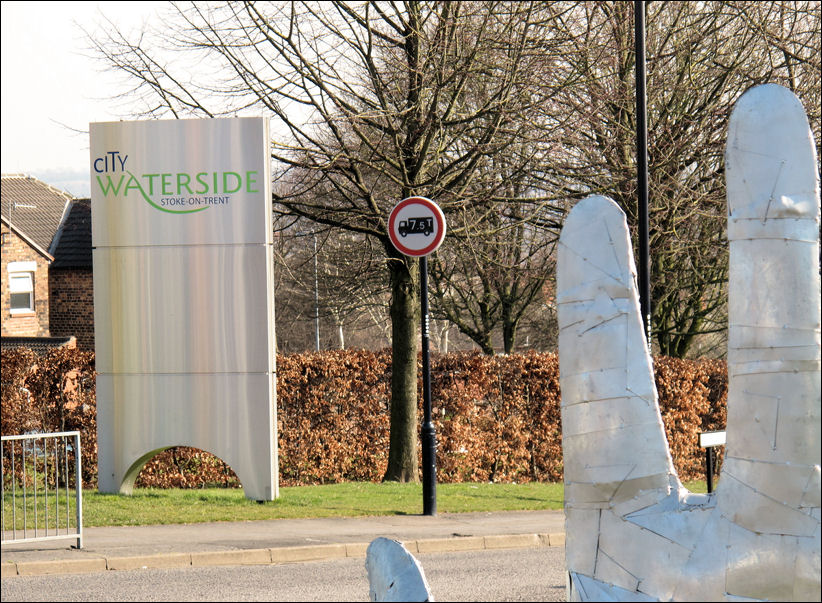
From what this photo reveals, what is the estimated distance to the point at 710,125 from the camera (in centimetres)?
1933

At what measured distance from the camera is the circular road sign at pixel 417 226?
12.4 m

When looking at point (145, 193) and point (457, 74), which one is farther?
point (457, 74)

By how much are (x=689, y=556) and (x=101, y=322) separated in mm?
12312

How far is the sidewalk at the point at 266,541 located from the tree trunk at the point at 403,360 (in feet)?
9.72

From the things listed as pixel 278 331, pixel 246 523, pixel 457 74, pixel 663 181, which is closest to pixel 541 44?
pixel 457 74

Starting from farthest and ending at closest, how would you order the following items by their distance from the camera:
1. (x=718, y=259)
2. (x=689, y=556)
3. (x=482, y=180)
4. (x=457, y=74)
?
1. (x=718, y=259)
2. (x=482, y=180)
3. (x=457, y=74)
4. (x=689, y=556)

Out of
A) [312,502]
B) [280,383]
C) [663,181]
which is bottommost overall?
[312,502]

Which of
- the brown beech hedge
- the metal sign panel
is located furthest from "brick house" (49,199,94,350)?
the metal sign panel

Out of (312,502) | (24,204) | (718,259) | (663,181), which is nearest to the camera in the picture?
(312,502)

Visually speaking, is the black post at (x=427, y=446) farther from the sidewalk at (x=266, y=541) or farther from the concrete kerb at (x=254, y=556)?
the concrete kerb at (x=254, y=556)

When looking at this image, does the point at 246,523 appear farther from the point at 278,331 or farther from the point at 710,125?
the point at 278,331

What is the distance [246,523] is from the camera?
11703mm

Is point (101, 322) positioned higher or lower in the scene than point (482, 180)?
lower


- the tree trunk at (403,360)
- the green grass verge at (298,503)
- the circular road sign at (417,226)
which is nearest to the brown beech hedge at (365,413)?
the tree trunk at (403,360)
